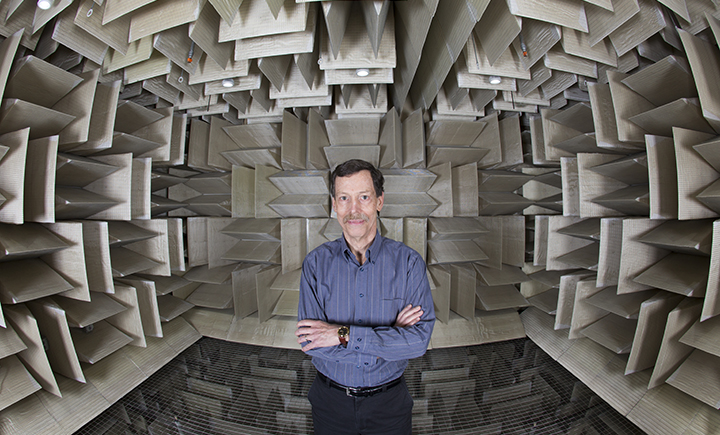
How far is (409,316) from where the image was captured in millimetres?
1350

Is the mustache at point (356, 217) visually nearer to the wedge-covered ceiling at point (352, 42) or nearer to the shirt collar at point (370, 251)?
the shirt collar at point (370, 251)

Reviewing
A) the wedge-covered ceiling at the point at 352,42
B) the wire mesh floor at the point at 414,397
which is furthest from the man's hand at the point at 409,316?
the wedge-covered ceiling at the point at 352,42

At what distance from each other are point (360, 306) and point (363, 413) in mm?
456

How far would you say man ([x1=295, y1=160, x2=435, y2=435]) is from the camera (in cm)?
134

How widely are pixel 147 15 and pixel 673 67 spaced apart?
317cm

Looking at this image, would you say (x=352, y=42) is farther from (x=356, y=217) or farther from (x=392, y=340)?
(x=392, y=340)

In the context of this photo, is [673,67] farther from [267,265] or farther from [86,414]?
[86,414]

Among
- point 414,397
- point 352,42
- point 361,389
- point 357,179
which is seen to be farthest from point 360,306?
point 352,42

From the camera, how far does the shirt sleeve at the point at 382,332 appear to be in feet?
4.04

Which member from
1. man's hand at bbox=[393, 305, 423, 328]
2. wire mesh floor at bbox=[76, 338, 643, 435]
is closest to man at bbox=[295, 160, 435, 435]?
man's hand at bbox=[393, 305, 423, 328]

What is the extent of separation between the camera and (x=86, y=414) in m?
1.97

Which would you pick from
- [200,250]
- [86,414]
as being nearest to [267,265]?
[200,250]

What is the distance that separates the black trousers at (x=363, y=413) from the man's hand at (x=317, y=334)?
302 mm

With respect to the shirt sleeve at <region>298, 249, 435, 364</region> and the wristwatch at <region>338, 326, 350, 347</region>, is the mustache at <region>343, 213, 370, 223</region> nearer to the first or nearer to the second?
the shirt sleeve at <region>298, 249, 435, 364</region>
